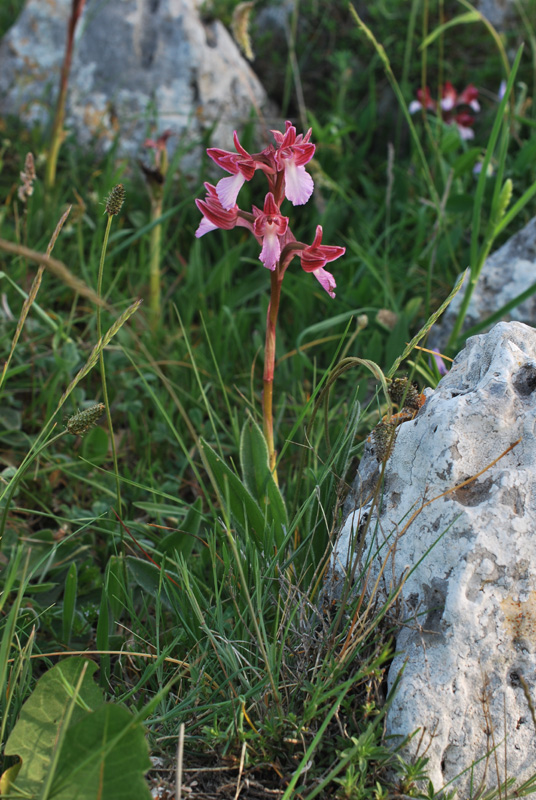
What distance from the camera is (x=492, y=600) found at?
123 cm

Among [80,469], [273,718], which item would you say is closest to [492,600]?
[273,718]

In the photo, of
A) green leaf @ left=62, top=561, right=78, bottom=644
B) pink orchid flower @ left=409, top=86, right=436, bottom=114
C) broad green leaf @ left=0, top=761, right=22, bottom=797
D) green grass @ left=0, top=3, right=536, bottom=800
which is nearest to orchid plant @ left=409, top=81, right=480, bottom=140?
pink orchid flower @ left=409, top=86, right=436, bottom=114

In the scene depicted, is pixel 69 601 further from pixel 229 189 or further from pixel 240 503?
pixel 229 189

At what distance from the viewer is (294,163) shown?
5.09ft

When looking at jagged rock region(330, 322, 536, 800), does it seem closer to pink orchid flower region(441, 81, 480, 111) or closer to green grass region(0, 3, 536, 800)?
green grass region(0, 3, 536, 800)

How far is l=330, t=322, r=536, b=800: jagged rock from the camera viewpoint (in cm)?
120

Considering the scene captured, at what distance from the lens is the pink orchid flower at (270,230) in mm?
1535

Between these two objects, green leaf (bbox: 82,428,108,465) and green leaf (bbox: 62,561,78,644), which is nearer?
green leaf (bbox: 62,561,78,644)

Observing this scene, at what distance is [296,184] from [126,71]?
96.6 inches

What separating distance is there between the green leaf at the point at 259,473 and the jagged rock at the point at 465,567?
0.20 m

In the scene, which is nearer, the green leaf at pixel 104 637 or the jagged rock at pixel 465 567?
the jagged rock at pixel 465 567

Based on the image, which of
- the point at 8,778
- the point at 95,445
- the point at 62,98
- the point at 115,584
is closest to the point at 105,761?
the point at 8,778

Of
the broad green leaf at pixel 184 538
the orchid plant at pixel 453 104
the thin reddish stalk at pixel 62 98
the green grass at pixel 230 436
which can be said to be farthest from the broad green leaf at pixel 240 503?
the orchid plant at pixel 453 104

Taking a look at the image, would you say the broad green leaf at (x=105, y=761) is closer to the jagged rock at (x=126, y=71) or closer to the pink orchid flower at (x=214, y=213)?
the pink orchid flower at (x=214, y=213)
